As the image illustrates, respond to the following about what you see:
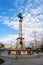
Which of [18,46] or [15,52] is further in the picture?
[18,46]

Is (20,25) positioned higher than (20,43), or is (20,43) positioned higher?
(20,25)

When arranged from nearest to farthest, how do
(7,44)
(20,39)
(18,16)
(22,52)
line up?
(22,52), (20,39), (18,16), (7,44)

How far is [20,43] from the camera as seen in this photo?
3959 cm

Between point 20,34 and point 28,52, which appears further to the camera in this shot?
point 20,34

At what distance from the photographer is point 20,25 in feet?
133

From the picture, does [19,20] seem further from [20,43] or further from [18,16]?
[20,43]

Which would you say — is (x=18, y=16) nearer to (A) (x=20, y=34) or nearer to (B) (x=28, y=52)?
(A) (x=20, y=34)

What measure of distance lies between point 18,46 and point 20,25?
554cm

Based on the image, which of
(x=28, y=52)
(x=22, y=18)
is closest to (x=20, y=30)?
(x=22, y=18)

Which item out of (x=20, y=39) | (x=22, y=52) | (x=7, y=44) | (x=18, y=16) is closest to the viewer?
(x=22, y=52)

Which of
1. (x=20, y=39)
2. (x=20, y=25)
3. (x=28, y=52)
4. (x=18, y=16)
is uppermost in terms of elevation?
(x=18, y=16)

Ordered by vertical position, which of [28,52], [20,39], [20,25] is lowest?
[28,52]

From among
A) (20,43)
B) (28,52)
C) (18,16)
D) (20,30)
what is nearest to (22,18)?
(18,16)

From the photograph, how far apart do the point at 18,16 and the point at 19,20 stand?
1.55m
